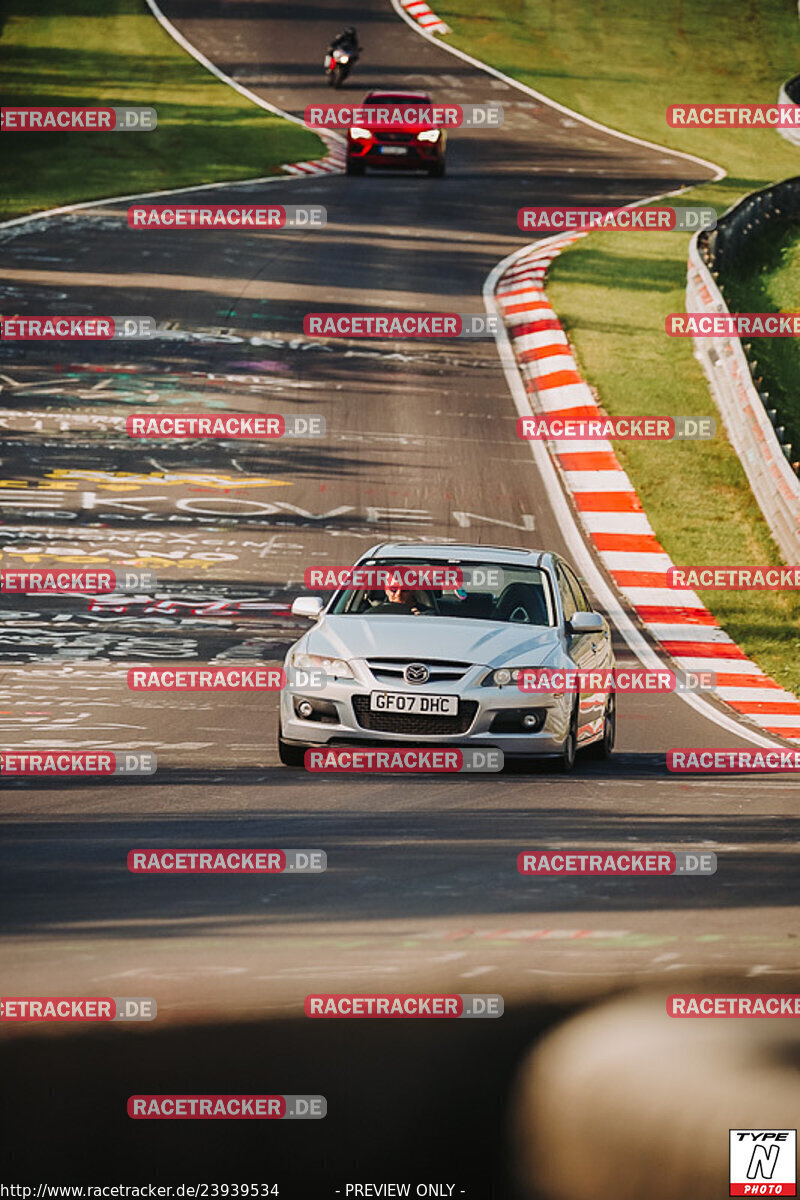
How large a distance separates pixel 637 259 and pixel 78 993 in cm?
3212

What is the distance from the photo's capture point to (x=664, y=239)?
39562mm

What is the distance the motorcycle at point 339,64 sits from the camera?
57.3 m

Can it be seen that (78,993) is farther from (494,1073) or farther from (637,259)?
(637,259)

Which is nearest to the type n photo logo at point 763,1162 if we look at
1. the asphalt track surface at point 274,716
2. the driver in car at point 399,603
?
the asphalt track surface at point 274,716

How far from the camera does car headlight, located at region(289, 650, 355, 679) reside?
12.4 meters

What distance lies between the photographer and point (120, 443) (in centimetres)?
2586

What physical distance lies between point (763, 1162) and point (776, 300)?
2992cm

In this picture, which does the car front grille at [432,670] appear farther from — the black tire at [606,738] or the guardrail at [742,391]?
the guardrail at [742,391]

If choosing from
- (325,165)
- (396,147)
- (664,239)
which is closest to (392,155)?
(396,147)

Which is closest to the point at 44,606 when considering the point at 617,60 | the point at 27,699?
the point at 27,699

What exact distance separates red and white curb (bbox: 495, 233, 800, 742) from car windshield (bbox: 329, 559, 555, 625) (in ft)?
9.10

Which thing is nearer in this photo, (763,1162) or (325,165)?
(763,1162)

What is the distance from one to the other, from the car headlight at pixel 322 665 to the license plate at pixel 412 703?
0.23 meters

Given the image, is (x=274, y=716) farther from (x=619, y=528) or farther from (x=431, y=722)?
(x=619, y=528)
